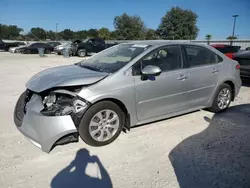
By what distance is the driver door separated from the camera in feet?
12.8

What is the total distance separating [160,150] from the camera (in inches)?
139

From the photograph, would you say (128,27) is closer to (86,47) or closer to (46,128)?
(86,47)

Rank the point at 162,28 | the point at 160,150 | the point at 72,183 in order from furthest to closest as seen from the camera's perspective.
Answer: the point at 162,28, the point at 160,150, the point at 72,183

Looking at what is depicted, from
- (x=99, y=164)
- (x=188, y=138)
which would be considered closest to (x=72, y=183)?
(x=99, y=164)

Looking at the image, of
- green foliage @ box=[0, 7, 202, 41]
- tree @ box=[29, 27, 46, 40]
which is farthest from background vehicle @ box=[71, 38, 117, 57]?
tree @ box=[29, 27, 46, 40]

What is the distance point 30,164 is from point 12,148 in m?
0.61

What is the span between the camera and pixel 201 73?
4621 mm

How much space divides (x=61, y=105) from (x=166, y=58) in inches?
81.8

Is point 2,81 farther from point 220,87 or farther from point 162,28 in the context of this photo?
point 162,28

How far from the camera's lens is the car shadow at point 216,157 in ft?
9.22

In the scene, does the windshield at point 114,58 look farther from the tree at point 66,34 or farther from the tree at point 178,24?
the tree at point 66,34

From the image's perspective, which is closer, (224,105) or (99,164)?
(99,164)

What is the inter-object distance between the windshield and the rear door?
3.25 ft

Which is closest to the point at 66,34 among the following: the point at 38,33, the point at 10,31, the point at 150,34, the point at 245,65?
the point at 38,33
